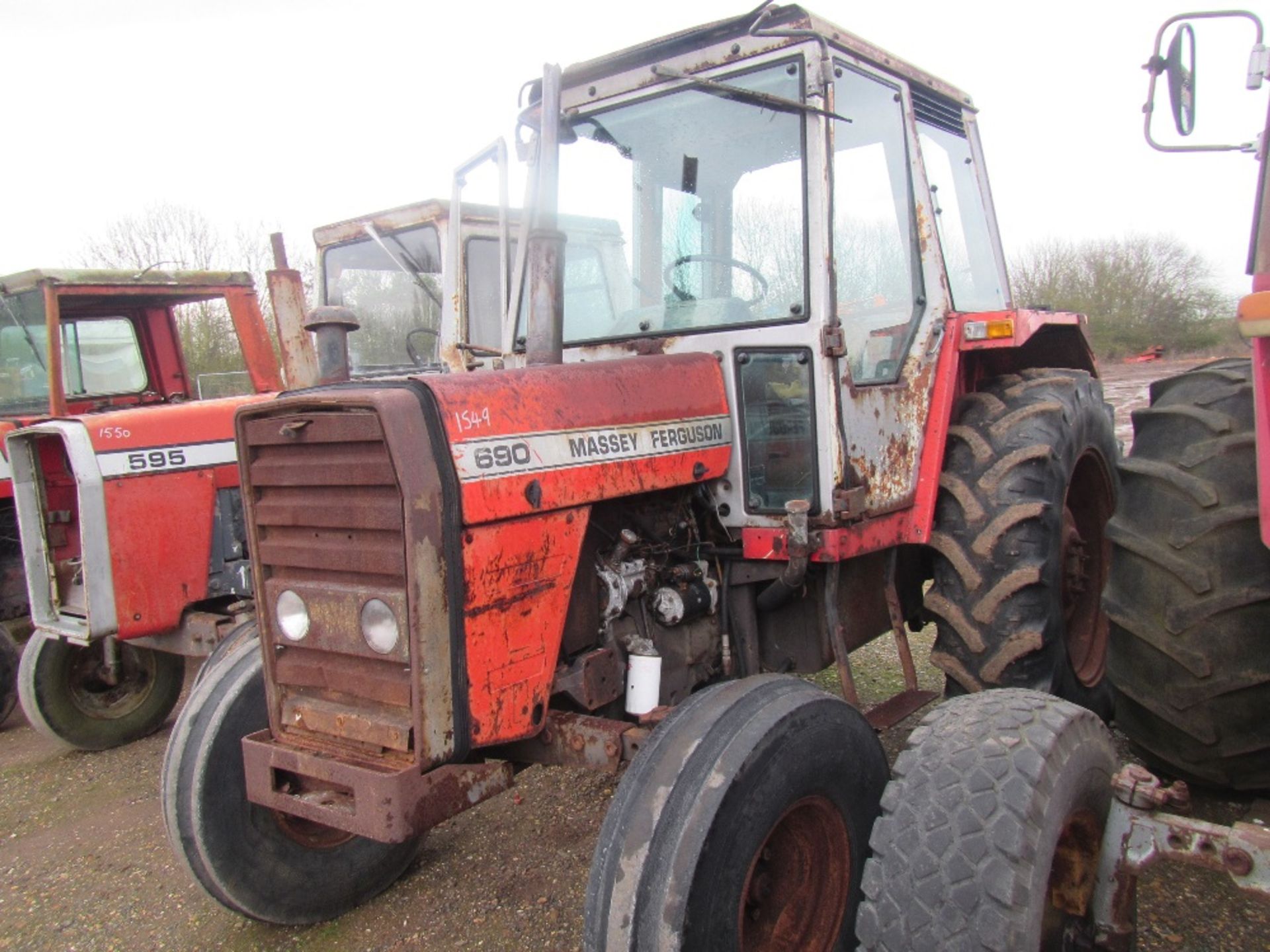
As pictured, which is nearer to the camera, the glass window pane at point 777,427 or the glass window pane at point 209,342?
the glass window pane at point 777,427

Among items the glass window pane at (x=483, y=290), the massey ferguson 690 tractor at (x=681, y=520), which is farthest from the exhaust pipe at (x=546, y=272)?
the glass window pane at (x=483, y=290)

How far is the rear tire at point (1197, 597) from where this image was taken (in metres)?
2.58

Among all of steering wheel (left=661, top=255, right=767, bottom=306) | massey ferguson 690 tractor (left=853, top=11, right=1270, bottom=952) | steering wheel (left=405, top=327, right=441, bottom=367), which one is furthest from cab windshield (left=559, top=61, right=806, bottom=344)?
steering wheel (left=405, top=327, right=441, bottom=367)

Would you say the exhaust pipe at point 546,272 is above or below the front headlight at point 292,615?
above

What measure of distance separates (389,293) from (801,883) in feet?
15.1

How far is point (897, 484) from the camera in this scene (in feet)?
9.98

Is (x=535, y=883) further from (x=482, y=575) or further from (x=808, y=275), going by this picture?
(x=808, y=275)

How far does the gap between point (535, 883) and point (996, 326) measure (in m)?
2.41

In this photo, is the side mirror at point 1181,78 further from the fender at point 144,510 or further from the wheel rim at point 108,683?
the wheel rim at point 108,683

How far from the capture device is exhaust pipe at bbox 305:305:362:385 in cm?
272

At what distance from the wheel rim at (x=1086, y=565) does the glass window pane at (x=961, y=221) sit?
793mm

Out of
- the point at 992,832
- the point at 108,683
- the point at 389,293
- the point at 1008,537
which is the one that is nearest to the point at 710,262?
the point at 1008,537

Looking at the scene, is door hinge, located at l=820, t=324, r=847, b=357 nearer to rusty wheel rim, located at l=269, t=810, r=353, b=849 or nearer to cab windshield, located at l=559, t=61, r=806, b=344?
cab windshield, located at l=559, t=61, r=806, b=344

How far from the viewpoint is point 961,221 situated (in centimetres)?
372
